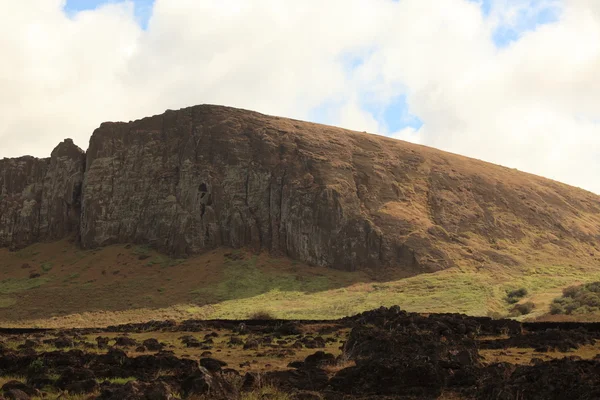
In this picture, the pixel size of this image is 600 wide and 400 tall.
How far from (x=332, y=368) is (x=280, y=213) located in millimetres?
53626

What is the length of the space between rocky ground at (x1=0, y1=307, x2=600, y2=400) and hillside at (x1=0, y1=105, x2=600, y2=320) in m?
29.7

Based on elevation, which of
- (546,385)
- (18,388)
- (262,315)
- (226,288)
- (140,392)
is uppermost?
(226,288)

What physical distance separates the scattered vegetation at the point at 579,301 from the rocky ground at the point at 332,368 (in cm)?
1428

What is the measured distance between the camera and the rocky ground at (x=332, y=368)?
1673 centimetres

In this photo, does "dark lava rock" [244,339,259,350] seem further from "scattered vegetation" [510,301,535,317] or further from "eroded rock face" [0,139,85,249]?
"eroded rock face" [0,139,85,249]

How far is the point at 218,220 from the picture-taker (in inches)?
3068

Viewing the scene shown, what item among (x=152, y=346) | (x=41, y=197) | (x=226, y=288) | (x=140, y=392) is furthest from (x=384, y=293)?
(x=140, y=392)

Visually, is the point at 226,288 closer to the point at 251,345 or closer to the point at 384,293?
the point at 384,293

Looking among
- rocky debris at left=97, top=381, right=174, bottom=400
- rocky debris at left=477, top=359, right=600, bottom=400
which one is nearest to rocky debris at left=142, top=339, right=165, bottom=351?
rocky debris at left=97, top=381, right=174, bottom=400

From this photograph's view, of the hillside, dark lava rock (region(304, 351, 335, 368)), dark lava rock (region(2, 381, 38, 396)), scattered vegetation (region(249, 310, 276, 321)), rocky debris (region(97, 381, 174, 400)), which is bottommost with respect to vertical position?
dark lava rock (region(2, 381, 38, 396))

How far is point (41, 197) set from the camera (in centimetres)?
9112

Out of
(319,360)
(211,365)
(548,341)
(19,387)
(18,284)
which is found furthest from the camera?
(18,284)

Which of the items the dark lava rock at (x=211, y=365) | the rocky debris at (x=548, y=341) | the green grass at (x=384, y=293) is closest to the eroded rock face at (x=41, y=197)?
the green grass at (x=384, y=293)

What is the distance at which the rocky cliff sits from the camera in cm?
7469
